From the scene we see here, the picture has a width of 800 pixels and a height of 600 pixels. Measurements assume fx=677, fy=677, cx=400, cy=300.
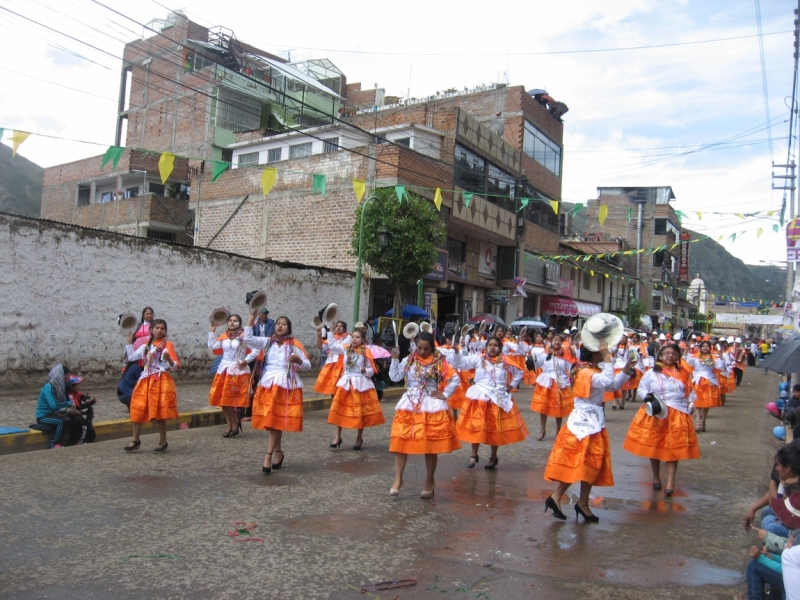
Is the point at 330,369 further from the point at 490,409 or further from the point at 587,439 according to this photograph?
the point at 587,439

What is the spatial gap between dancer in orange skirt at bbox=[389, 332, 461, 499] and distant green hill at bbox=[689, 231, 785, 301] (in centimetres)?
10936

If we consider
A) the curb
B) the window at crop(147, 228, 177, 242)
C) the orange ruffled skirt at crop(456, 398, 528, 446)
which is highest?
the window at crop(147, 228, 177, 242)

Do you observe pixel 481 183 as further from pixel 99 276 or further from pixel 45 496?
pixel 45 496

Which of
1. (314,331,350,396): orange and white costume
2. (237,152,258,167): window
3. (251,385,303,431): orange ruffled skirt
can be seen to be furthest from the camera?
(237,152,258,167): window

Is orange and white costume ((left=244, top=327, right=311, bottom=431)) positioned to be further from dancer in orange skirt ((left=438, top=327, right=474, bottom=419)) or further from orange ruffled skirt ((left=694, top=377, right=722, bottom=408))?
orange ruffled skirt ((left=694, top=377, right=722, bottom=408))

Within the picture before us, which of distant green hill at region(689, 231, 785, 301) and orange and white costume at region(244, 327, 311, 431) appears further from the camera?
distant green hill at region(689, 231, 785, 301)

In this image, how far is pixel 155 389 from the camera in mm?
8133

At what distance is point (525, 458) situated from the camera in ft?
29.9

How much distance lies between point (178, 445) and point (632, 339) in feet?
43.4

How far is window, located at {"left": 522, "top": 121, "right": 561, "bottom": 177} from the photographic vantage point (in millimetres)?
30859

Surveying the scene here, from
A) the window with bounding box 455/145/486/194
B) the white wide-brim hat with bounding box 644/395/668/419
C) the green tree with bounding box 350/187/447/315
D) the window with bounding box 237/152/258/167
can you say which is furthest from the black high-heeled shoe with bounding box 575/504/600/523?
the window with bounding box 237/152/258/167

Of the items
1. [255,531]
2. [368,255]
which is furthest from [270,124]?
[255,531]

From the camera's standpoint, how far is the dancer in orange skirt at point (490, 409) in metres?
7.93

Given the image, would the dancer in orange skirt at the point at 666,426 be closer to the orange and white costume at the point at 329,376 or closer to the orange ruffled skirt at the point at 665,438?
the orange ruffled skirt at the point at 665,438
